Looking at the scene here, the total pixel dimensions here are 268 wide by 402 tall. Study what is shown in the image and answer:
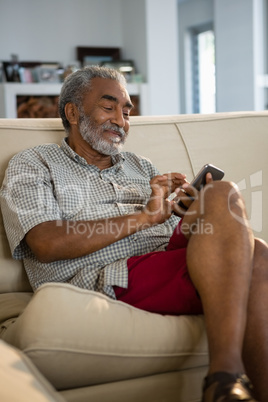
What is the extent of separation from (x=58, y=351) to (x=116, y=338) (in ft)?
0.45

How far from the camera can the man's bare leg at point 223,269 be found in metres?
1.24

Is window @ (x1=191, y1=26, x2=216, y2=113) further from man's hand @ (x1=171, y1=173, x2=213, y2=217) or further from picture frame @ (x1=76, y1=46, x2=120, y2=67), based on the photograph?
man's hand @ (x1=171, y1=173, x2=213, y2=217)

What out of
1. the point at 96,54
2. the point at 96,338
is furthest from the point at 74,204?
the point at 96,54

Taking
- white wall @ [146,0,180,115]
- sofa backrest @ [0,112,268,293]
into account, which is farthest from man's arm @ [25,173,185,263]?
white wall @ [146,0,180,115]

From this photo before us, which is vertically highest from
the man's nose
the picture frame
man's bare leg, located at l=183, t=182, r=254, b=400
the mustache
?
the picture frame

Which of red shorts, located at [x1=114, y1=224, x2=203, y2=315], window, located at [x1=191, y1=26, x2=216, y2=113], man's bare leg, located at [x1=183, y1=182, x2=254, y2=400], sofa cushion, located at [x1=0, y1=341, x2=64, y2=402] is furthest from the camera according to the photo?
window, located at [x1=191, y1=26, x2=216, y2=113]

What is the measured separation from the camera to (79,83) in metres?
1.99

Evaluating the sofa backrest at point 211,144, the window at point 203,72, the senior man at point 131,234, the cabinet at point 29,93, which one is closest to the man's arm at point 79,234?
the senior man at point 131,234

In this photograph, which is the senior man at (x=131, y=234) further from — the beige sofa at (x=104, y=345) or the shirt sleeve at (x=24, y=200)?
the beige sofa at (x=104, y=345)

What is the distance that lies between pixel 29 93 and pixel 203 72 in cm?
304

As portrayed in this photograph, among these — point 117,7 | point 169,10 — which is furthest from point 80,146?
point 117,7

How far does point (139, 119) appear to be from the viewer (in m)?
2.15

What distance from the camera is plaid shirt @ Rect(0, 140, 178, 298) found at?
1.63m

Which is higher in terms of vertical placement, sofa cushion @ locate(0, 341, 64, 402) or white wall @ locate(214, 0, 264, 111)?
white wall @ locate(214, 0, 264, 111)
